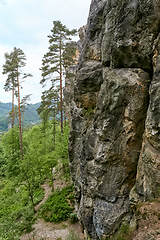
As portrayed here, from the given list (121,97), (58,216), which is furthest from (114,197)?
(58,216)

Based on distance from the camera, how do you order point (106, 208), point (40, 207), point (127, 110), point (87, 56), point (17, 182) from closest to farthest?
1. point (127, 110)
2. point (106, 208)
3. point (87, 56)
4. point (40, 207)
5. point (17, 182)

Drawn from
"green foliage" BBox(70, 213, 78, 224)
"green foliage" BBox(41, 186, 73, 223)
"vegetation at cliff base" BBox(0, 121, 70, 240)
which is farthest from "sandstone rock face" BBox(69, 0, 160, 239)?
"vegetation at cliff base" BBox(0, 121, 70, 240)

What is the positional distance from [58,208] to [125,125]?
885cm

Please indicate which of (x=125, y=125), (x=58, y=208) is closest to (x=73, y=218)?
(x=58, y=208)

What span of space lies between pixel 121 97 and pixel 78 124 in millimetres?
4204

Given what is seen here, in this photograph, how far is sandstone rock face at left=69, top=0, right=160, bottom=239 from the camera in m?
5.19

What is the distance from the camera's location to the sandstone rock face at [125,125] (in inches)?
204

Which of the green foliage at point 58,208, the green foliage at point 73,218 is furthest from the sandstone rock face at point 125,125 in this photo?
the green foliage at point 58,208

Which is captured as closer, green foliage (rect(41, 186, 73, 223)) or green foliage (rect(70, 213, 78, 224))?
green foliage (rect(70, 213, 78, 224))

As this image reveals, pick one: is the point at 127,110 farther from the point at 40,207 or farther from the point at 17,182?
the point at 17,182

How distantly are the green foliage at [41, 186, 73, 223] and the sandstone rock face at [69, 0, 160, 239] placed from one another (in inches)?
150

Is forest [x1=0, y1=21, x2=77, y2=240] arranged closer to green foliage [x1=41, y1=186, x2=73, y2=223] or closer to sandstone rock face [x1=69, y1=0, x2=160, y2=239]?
green foliage [x1=41, y1=186, x2=73, y2=223]

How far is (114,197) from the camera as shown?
6457 millimetres

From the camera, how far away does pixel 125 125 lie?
6211 millimetres
